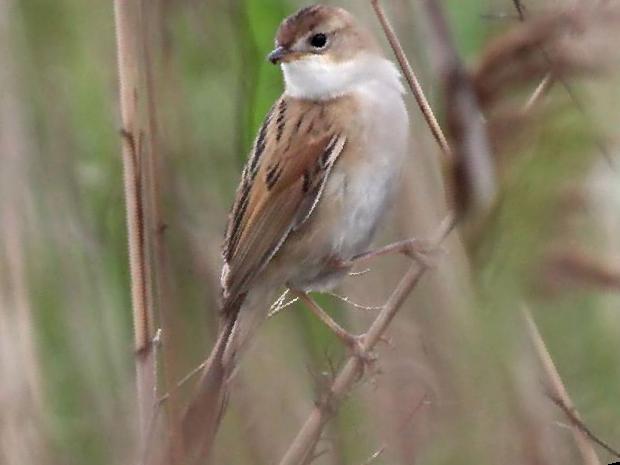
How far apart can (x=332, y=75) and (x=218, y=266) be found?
0.90 ft

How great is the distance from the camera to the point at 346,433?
49.4 inches

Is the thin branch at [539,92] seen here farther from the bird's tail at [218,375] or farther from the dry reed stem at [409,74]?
the bird's tail at [218,375]

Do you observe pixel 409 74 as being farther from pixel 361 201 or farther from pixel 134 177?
pixel 134 177

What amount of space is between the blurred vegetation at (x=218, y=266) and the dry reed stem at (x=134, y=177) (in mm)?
36

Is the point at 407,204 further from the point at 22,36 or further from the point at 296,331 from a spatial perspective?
the point at 22,36

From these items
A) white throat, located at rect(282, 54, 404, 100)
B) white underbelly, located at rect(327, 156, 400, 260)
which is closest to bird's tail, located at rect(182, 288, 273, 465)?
white underbelly, located at rect(327, 156, 400, 260)

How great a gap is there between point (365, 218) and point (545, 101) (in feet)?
1.26

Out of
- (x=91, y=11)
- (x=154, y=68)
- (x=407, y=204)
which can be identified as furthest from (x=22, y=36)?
(x=407, y=204)

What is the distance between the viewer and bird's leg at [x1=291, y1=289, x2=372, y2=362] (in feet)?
3.95

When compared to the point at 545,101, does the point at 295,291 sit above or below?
below

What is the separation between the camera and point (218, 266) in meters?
1.37

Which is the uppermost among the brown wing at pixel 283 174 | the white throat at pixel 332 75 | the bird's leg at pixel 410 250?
the white throat at pixel 332 75

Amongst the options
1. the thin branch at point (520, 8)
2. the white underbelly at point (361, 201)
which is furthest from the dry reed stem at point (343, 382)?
the thin branch at point (520, 8)

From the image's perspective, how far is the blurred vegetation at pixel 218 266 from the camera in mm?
978
